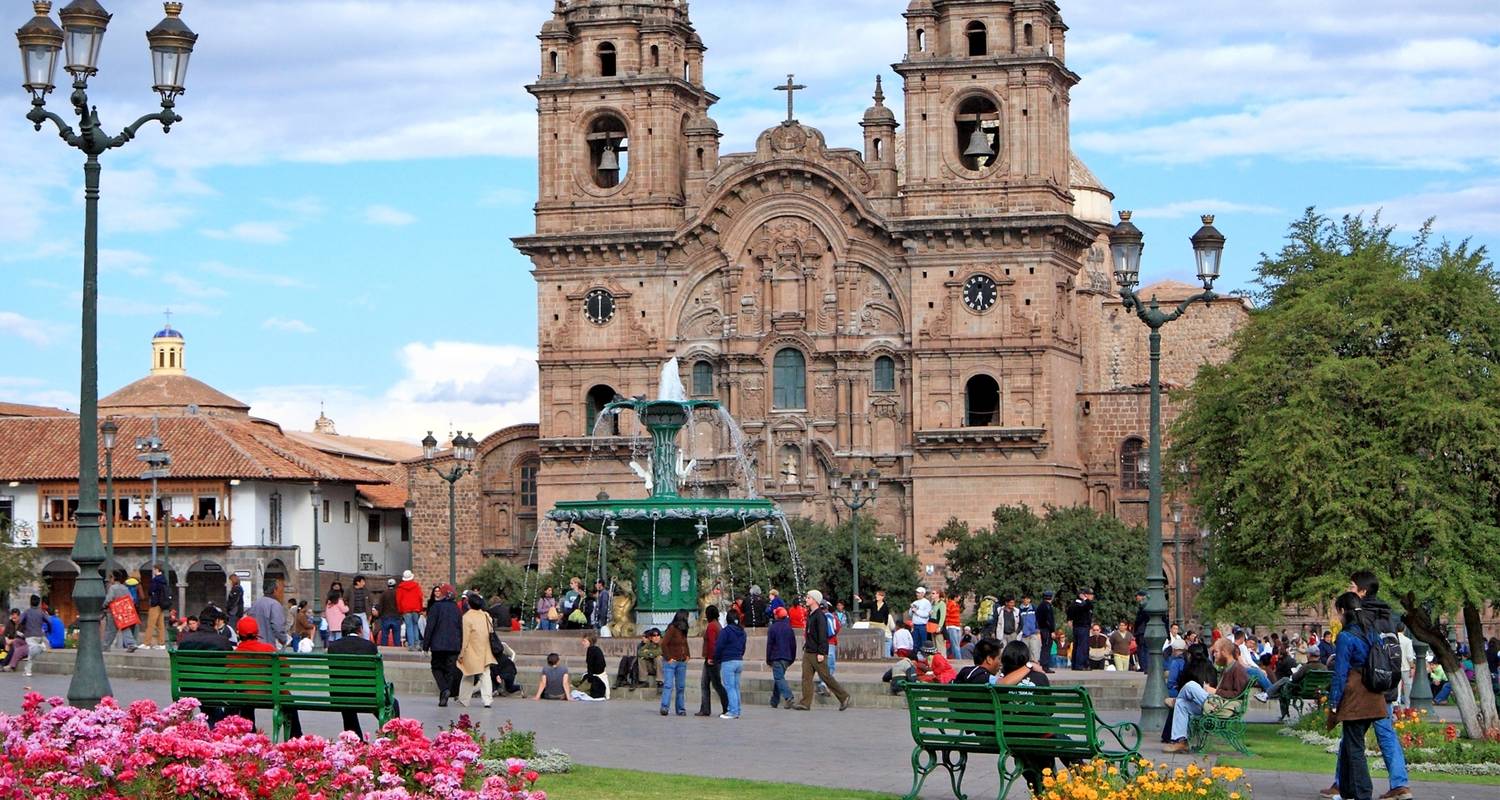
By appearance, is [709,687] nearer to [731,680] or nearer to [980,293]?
[731,680]

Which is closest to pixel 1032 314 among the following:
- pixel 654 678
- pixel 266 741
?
pixel 654 678

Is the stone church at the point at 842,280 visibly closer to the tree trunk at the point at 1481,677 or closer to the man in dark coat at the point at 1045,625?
the man in dark coat at the point at 1045,625

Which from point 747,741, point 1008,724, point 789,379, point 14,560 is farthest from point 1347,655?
point 14,560

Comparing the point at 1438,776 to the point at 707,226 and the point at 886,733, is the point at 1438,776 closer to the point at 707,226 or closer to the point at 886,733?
the point at 886,733

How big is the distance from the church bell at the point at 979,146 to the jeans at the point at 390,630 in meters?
24.4

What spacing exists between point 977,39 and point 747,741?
3968 cm

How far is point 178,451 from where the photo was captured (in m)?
64.9

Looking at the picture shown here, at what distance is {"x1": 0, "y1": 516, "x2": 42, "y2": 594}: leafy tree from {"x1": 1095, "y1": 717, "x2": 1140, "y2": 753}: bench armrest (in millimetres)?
40293

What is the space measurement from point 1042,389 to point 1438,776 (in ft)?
128

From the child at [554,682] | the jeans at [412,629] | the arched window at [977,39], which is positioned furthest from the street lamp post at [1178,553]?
the child at [554,682]

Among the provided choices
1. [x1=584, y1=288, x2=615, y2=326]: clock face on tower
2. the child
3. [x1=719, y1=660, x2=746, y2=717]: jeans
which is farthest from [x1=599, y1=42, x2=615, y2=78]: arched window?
[x1=719, y1=660, x2=746, y2=717]: jeans

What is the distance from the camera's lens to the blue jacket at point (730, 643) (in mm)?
24703

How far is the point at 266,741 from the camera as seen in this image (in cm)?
1346

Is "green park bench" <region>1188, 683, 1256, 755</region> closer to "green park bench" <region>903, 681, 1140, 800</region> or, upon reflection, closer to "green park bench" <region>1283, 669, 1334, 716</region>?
"green park bench" <region>1283, 669, 1334, 716</region>
